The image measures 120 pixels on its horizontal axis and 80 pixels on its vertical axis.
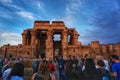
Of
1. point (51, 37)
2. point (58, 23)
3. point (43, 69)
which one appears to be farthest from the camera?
point (58, 23)

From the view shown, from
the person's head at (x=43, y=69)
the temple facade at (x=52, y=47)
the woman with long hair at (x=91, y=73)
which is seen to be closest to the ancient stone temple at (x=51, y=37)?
the temple facade at (x=52, y=47)

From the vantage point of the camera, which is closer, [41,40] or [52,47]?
[52,47]

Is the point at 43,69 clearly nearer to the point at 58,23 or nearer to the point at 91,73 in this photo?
the point at 91,73

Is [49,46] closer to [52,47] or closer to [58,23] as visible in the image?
[52,47]

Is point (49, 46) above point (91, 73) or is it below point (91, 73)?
above

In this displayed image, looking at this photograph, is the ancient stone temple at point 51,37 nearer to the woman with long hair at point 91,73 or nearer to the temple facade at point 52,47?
the temple facade at point 52,47

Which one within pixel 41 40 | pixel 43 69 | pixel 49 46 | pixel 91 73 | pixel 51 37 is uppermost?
pixel 51 37

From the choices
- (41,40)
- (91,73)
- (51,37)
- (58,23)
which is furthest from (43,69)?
(41,40)

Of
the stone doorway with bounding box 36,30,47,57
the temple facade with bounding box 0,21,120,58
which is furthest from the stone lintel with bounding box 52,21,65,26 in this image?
the stone doorway with bounding box 36,30,47,57

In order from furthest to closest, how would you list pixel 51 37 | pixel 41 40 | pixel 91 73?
1. pixel 41 40
2. pixel 51 37
3. pixel 91 73

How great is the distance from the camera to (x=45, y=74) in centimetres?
434

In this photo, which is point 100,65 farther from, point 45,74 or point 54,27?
point 54,27

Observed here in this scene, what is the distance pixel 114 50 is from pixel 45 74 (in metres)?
43.8

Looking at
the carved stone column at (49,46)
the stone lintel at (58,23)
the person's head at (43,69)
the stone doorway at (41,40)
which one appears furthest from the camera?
the stone doorway at (41,40)
